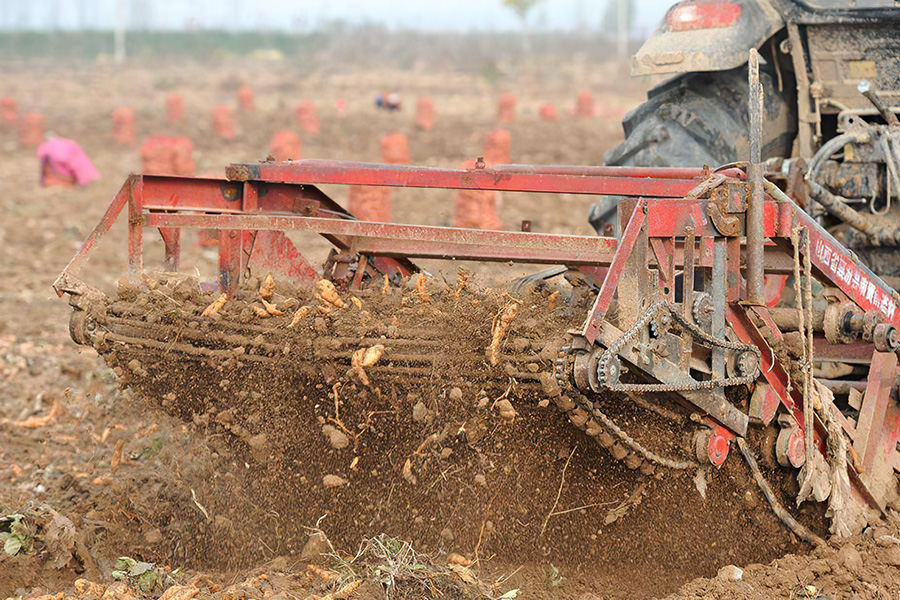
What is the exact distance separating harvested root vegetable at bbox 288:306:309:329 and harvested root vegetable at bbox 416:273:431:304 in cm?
41

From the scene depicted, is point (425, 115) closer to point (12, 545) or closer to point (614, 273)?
point (12, 545)

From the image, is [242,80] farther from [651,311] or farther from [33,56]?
[651,311]

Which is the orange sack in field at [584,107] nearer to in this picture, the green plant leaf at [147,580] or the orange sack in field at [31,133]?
the orange sack in field at [31,133]

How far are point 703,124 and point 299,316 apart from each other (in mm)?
2159

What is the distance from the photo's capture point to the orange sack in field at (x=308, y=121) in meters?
18.7

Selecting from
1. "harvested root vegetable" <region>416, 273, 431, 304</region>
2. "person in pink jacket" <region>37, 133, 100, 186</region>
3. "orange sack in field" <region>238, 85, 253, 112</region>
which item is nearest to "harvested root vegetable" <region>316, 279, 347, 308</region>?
"harvested root vegetable" <region>416, 273, 431, 304</region>

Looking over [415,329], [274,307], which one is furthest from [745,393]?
[274,307]

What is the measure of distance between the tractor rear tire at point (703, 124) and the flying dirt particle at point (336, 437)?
182 cm

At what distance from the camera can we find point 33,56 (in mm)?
39594

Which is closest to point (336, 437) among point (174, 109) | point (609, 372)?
point (609, 372)

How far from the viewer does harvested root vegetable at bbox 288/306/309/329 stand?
11.7 feet

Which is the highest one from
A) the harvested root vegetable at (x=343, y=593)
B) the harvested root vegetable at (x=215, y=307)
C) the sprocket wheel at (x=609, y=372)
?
the sprocket wheel at (x=609, y=372)

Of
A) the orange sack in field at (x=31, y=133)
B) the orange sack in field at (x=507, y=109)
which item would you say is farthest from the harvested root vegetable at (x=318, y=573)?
the orange sack in field at (x=507, y=109)

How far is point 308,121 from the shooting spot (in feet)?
63.2
